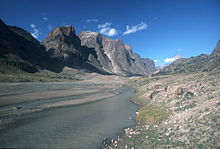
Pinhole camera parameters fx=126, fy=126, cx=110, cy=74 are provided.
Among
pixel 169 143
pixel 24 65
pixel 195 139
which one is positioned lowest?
pixel 169 143

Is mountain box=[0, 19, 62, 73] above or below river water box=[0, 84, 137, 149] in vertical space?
above

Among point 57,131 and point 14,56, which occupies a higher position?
point 14,56

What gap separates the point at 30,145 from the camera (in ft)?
46.9

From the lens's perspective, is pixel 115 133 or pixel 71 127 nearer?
pixel 115 133

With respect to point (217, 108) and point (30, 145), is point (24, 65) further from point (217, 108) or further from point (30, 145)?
point (217, 108)

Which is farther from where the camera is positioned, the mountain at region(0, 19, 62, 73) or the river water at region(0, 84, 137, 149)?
the mountain at region(0, 19, 62, 73)

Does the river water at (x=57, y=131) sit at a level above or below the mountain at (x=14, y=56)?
below

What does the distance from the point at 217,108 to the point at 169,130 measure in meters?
5.76

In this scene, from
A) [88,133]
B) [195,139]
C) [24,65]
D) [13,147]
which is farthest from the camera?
[24,65]

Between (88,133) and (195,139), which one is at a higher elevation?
(195,139)

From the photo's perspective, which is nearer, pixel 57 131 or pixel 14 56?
pixel 57 131

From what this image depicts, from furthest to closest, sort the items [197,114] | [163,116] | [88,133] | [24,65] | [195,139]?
[24,65] → [163,116] → [88,133] → [197,114] → [195,139]

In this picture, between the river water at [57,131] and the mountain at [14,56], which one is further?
the mountain at [14,56]

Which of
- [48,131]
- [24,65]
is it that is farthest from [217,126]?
[24,65]
